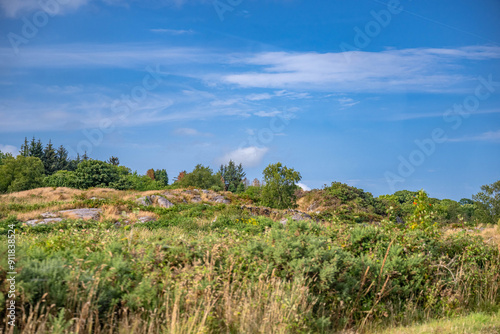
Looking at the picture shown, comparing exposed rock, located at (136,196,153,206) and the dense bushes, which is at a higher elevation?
exposed rock, located at (136,196,153,206)

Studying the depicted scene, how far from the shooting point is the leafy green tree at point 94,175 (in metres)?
36.9

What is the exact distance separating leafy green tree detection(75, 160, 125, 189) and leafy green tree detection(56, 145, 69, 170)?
72.5 ft

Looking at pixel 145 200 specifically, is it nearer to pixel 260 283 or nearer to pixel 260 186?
pixel 260 186

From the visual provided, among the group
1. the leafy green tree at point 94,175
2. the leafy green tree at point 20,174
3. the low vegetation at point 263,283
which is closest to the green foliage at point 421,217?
the low vegetation at point 263,283

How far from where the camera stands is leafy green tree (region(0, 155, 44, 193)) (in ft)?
128

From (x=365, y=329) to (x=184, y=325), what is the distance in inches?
99.6

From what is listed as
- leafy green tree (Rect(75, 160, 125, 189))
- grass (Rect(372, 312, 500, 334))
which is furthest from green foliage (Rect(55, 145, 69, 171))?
grass (Rect(372, 312, 500, 334))

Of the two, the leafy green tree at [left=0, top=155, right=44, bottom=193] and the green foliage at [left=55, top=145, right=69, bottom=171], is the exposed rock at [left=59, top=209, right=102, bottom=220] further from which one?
the green foliage at [left=55, top=145, right=69, bottom=171]

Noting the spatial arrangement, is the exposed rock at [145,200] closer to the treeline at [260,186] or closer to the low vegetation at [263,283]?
the treeline at [260,186]

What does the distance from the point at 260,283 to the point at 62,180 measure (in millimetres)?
40291

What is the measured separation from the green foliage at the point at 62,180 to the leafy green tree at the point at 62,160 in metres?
14.6

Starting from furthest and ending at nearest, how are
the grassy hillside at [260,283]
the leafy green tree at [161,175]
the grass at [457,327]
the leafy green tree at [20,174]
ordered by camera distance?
the leafy green tree at [161,175], the leafy green tree at [20,174], the grass at [457,327], the grassy hillside at [260,283]

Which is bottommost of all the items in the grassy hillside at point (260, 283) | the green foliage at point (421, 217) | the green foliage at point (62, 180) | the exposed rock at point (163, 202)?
the grassy hillside at point (260, 283)

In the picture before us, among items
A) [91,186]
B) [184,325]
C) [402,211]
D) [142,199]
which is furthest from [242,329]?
[91,186]
